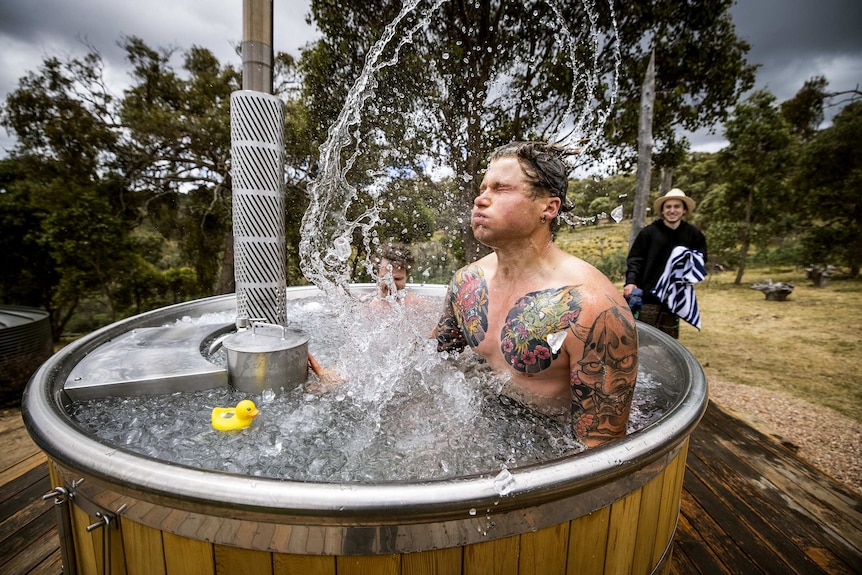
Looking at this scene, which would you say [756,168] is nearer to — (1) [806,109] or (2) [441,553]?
(1) [806,109]

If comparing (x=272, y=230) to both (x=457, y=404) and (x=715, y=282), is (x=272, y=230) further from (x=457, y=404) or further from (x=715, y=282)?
(x=715, y=282)

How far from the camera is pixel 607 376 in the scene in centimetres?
133

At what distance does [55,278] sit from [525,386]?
1127 cm

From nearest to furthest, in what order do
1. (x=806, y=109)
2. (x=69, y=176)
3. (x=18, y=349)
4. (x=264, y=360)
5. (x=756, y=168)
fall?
1. (x=264, y=360)
2. (x=18, y=349)
3. (x=69, y=176)
4. (x=756, y=168)
5. (x=806, y=109)

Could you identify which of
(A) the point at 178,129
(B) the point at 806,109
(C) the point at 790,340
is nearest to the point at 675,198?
(C) the point at 790,340

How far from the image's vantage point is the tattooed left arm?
1332 mm

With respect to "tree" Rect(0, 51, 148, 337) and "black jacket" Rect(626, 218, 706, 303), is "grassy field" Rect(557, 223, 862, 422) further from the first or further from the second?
"tree" Rect(0, 51, 148, 337)

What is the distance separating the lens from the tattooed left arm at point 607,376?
4.37ft

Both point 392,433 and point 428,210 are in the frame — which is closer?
point 392,433

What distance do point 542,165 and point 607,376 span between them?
2.86 ft

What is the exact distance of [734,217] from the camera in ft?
45.9

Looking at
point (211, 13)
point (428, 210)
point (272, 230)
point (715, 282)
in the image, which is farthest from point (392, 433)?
point (715, 282)

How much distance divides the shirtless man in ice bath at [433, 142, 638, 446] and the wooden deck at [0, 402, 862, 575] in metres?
1.32

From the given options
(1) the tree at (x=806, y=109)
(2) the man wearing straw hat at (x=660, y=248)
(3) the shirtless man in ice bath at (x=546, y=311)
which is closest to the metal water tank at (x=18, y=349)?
(3) the shirtless man in ice bath at (x=546, y=311)
